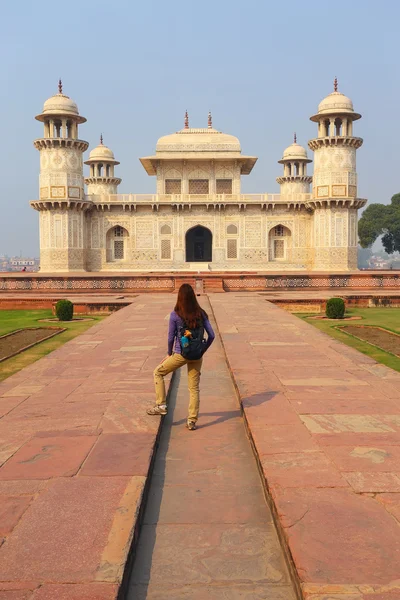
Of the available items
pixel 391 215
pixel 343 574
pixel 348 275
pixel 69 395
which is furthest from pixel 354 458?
pixel 391 215

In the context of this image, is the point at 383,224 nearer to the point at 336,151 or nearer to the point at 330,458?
the point at 336,151

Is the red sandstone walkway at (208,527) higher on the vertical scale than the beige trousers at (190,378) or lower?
lower

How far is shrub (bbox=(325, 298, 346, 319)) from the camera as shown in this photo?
456 inches

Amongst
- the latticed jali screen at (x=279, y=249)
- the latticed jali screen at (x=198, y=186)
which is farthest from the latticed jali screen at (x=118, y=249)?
the latticed jali screen at (x=279, y=249)

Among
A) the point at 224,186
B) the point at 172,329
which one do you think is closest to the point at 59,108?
the point at 224,186

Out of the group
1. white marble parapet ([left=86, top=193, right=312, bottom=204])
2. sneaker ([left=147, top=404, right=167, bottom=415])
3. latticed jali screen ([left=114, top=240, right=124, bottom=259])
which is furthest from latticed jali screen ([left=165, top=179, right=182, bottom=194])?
sneaker ([left=147, top=404, right=167, bottom=415])

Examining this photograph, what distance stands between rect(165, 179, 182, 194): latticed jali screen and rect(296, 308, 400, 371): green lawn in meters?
21.3

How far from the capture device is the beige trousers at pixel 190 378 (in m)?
4.13

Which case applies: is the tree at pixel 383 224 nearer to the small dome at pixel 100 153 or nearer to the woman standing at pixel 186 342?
the small dome at pixel 100 153

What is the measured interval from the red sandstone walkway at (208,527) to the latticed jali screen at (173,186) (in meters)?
30.6

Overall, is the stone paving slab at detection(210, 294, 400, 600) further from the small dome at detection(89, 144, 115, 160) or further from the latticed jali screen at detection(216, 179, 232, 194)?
the small dome at detection(89, 144, 115, 160)

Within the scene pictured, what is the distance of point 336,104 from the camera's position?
30391mm

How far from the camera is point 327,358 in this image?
20.9 ft

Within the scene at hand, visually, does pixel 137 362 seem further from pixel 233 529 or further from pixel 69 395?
pixel 233 529
